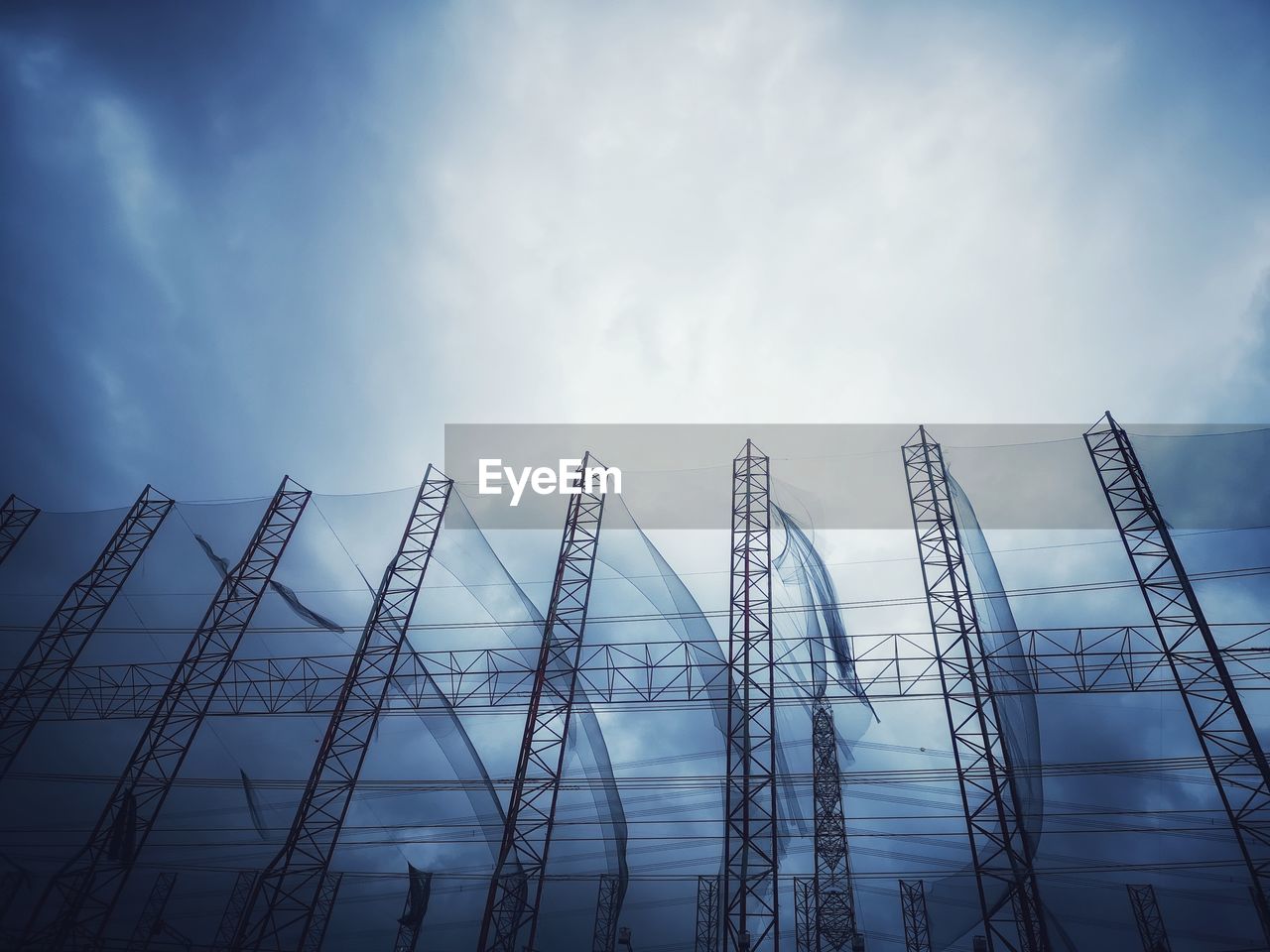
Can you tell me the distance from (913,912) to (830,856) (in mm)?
6797

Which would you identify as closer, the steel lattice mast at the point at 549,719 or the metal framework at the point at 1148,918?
the steel lattice mast at the point at 549,719

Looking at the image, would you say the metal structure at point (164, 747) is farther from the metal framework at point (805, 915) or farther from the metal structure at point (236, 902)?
the metal framework at point (805, 915)

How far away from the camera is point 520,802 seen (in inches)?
750

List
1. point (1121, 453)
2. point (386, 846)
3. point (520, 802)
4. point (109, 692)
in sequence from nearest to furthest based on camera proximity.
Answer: point (520, 802) → point (1121, 453) → point (109, 692) → point (386, 846)

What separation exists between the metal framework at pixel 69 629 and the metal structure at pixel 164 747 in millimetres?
3662

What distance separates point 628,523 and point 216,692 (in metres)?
14.4

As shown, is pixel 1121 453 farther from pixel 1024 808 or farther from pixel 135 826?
pixel 135 826

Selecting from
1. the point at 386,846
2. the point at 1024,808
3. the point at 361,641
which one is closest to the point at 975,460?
the point at 1024,808

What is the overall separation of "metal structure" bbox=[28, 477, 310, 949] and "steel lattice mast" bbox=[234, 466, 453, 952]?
392 cm

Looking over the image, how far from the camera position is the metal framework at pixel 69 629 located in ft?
72.1

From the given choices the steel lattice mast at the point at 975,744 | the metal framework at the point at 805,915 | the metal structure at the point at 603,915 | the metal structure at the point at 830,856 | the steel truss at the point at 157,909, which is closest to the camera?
the steel lattice mast at the point at 975,744

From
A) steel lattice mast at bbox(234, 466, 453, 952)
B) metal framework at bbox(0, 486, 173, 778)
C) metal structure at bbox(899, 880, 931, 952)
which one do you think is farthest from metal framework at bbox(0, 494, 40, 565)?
metal structure at bbox(899, 880, 931, 952)

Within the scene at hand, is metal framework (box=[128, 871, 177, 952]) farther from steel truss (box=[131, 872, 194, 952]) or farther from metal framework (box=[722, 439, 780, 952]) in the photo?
metal framework (box=[722, 439, 780, 952])

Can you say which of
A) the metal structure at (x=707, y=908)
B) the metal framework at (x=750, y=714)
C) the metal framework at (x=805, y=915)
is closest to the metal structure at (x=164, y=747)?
the metal framework at (x=750, y=714)
